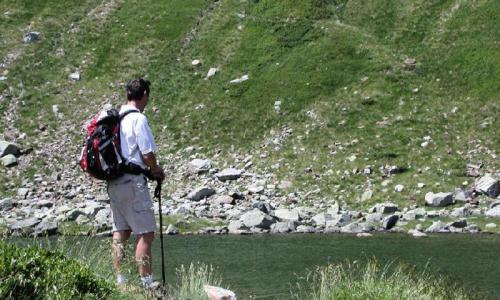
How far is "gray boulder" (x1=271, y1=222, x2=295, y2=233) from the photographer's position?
1304 inches

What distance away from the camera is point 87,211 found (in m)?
36.0

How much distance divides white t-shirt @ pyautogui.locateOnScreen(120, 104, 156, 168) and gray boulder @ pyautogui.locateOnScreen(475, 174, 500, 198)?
27014 mm

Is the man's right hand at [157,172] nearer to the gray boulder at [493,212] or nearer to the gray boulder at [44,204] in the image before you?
the gray boulder at [493,212]

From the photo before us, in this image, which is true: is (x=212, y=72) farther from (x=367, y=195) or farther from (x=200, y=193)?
(x=367, y=195)

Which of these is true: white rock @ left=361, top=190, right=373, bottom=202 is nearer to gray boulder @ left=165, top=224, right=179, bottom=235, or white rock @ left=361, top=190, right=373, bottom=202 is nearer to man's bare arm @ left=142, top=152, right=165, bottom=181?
gray boulder @ left=165, top=224, right=179, bottom=235

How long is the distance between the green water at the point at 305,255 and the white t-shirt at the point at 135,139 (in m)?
6.87

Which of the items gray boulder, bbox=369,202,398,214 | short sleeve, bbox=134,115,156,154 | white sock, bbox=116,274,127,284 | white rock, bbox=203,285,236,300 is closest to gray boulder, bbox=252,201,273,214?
gray boulder, bbox=369,202,398,214

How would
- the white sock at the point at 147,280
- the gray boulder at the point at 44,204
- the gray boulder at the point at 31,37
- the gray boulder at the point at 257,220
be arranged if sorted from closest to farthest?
the white sock at the point at 147,280
the gray boulder at the point at 257,220
the gray boulder at the point at 44,204
the gray boulder at the point at 31,37

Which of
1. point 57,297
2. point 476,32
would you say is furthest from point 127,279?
point 476,32

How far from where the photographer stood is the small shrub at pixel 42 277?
818cm

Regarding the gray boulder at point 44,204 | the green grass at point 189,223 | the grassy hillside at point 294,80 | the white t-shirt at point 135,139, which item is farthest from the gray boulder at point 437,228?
the white t-shirt at point 135,139

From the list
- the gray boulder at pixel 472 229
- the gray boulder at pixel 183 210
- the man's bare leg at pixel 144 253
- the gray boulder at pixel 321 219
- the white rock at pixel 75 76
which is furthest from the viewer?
the white rock at pixel 75 76

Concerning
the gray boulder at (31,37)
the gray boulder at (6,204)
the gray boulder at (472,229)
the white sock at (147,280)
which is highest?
the gray boulder at (31,37)

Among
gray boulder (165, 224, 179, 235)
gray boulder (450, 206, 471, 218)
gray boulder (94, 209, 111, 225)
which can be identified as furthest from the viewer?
gray boulder (94, 209, 111, 225)
